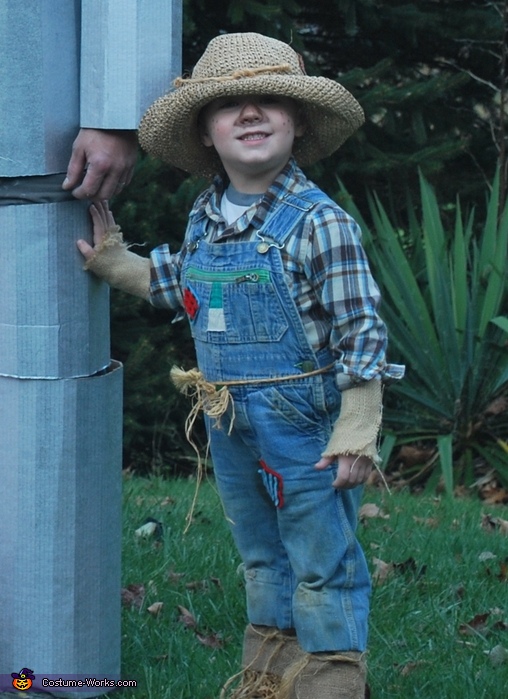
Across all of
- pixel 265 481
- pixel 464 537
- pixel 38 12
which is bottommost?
pixel 464 537

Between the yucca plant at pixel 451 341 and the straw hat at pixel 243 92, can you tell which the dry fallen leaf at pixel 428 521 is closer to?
the yucca plant at pixel 451 341

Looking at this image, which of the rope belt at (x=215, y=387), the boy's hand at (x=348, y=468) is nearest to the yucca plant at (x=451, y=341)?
the rope belt at (x=215, y=387)

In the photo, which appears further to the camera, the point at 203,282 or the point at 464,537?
the point at 464,537

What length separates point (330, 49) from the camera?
25.4ft

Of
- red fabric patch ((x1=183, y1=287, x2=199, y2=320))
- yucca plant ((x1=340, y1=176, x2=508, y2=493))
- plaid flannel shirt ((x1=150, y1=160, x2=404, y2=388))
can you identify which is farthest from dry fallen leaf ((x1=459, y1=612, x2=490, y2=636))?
yucca plant ((x1=340, y1=176, x2=508, y2=493))

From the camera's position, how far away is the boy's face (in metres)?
2.75

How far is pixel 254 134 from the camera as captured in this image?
2.75 m

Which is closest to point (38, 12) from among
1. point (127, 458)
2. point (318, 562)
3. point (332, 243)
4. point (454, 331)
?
point (332, 243)

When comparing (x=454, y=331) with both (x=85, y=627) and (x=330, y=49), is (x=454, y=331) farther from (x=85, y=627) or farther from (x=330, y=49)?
(x=85, y=627)

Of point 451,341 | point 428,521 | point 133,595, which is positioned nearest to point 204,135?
point 133,595

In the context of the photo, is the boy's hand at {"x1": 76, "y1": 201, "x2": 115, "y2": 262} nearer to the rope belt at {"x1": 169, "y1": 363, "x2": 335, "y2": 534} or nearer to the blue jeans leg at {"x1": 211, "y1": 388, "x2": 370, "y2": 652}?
the rope belt at {"x1": 169, "y1": 363, "x2": 335, "y2": 534}

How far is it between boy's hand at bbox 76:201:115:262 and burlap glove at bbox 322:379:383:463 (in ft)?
2.39

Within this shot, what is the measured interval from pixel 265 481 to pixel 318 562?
0.76ft

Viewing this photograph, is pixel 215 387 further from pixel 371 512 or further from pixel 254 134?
pixel 371 512
